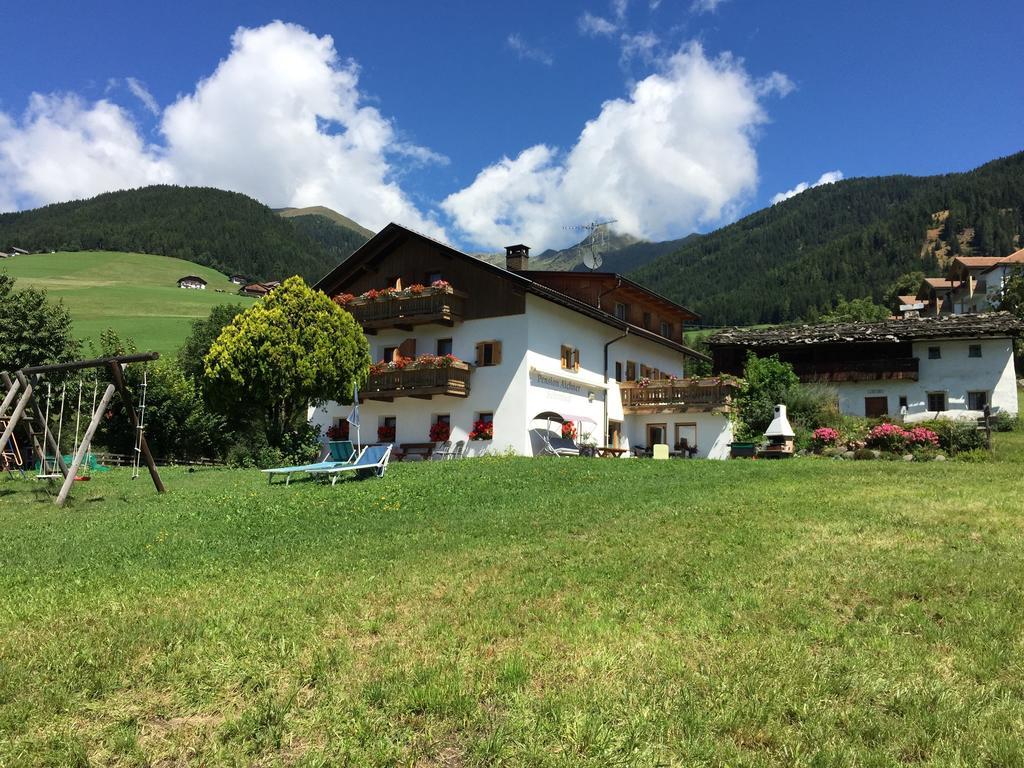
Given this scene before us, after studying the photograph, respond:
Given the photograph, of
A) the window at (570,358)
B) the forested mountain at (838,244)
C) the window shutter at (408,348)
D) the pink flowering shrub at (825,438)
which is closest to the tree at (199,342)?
the window shutter at (408,348)

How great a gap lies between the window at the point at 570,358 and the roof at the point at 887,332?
13.6 m

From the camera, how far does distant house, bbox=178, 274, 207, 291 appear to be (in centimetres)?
11635

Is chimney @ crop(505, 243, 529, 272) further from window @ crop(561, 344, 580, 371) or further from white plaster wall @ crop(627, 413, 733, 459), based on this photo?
white plaster wall @ crop(627, 413, 733, 459)

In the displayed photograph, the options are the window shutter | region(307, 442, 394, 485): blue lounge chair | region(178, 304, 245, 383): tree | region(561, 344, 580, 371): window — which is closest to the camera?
region(307, 442, 394, 485): blue lounge chair

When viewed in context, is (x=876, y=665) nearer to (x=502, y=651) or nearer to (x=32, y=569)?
(x=502, y=651)

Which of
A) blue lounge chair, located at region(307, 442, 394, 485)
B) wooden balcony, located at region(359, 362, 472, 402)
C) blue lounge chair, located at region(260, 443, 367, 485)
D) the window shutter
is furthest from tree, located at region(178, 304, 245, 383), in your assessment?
blue lounge chair, located at region(307, 442, 394, 485)

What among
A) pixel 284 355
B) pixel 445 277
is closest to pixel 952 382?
pixel 445 277

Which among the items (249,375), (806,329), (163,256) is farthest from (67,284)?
(806,329)

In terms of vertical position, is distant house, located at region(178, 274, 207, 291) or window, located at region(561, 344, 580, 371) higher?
distant house, located at region(178, 274, 207, 291)

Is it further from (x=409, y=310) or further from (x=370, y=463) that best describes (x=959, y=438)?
(x=409, y=310)

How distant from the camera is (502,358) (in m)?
27.8

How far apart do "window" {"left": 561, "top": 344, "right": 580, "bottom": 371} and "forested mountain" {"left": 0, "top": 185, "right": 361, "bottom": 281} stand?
116938 millimetres

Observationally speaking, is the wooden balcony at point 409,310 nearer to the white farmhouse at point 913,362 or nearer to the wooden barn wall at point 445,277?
the wooden barn wall at point 445,277

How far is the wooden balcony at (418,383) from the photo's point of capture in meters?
27.4
